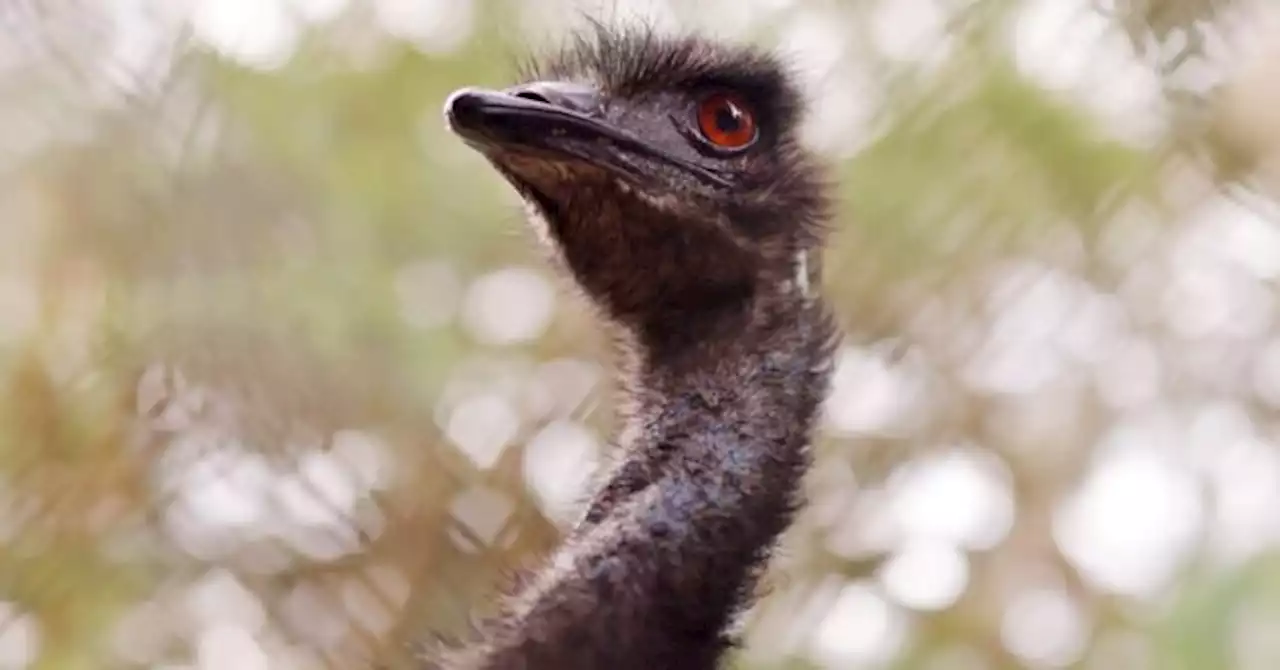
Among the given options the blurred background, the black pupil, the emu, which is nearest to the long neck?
the emu

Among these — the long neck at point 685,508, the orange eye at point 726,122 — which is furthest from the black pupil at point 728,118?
the long neck at point 685,508

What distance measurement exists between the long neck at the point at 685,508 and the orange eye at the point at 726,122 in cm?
9

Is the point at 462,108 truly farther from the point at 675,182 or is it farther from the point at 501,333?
the point at 501,333

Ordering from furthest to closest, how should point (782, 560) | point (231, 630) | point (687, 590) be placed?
point (231, 630)
point (782, 560)
point (687, 590)

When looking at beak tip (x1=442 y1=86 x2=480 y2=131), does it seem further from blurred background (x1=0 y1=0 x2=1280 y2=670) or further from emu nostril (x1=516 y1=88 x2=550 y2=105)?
blurred background (x1=0 y1=0 x2=1280 y2=670)

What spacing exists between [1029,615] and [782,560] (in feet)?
2.41

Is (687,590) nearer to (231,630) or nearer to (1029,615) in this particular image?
(231,630)

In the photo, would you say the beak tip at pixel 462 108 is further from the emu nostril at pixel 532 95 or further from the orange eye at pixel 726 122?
the orange eye at pixel 726 122

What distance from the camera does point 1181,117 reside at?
4.70 feet

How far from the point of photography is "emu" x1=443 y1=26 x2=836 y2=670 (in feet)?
2.41

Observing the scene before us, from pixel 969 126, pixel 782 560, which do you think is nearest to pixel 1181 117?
pixel 969 126

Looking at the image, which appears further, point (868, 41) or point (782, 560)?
point (868, 41)

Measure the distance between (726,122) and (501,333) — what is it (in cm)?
52

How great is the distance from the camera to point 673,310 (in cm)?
88
